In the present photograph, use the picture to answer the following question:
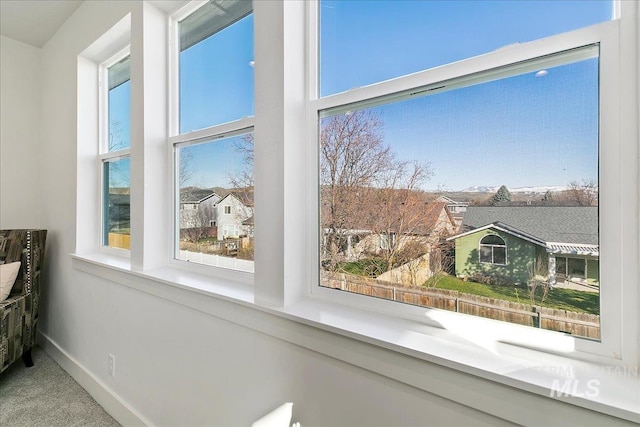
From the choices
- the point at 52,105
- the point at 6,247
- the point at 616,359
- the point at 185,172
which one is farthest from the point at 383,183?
the point at 52,105

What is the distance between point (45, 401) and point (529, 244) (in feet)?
9.53

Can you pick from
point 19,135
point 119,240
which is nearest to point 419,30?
point 119,240

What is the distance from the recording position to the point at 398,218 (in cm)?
103

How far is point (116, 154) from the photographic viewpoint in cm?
237

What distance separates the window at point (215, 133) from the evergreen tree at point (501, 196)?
39.0 inches

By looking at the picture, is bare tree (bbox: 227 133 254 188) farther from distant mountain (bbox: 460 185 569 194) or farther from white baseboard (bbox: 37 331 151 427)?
white baseboard (bbox: 37 331 151 427)

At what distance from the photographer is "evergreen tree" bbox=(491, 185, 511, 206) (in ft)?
2.74

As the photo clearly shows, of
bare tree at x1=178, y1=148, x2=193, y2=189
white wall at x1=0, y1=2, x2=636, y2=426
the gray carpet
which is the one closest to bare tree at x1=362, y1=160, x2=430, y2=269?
white wall at x1=0, y1=2, x2=636, y2=426

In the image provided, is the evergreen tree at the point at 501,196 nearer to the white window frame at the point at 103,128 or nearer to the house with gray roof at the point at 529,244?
the house with gray roof at the point at 529,244

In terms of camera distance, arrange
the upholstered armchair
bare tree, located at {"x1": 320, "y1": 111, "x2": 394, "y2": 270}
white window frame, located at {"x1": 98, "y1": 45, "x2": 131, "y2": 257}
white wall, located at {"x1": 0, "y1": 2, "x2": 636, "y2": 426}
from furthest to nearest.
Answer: white window frame, located at {"x1": 98, "y1": 45, "x2": 131, "y2": 257}, the upholstered armchair, bare tree, located at {"x1": 320, "y1": 111, "x2": 394, "y2": 270}, white wall, located at {"x1": 0, "y1": 2, "x2": 636, "y2": 426}

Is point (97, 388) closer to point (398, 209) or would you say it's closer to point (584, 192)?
point (398, 209)

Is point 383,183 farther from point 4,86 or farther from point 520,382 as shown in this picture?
point 4,86

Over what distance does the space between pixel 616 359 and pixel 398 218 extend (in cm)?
58

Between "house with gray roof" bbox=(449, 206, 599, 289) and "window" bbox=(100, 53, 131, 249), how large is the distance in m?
2.23
